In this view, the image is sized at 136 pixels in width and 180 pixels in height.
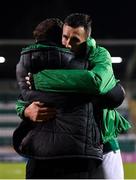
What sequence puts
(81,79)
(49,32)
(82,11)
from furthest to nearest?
(82,11), (49,32), (81,79)

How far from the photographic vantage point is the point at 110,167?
1522 mm

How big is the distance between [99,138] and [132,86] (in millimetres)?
5155

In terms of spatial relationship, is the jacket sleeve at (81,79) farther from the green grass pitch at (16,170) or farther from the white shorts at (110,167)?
the green grass pitch at (16,170)

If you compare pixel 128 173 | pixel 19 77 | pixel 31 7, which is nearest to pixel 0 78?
pixel 31 7

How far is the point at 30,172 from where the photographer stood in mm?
1347

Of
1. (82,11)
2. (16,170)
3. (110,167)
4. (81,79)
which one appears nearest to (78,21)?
(81,79)

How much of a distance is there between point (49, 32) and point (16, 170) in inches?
170

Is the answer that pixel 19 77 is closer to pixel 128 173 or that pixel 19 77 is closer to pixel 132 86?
pixel 128 173

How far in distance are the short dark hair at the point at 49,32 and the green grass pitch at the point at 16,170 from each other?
378 centimetres

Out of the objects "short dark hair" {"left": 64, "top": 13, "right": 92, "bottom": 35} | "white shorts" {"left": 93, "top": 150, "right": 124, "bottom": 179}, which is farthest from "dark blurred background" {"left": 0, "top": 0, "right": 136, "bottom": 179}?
"short dark hair" {"left": 64, "top": 13, "right": 92, "bottom": 35}

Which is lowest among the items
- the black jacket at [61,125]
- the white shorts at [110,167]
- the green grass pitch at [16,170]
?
the green grass pitch at [16,170]

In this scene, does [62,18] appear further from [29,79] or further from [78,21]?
[29,79]

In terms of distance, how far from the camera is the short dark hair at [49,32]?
1.39 meters

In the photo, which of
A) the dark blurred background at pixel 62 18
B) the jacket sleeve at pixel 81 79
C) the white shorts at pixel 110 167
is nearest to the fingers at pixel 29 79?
the jacket sleeve at pixel 81 79
